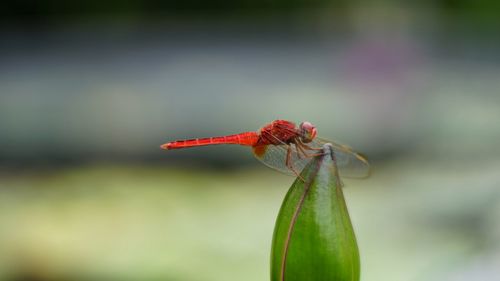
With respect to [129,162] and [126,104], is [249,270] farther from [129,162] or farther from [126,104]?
[126,104]

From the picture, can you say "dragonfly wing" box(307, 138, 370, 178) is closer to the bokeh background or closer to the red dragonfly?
the red dragonfly

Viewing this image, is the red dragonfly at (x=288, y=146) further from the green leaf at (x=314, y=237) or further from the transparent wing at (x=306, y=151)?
the green leaf at (x=314, y=237)

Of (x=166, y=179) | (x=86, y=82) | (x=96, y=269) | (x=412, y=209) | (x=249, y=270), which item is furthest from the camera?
(x=86, y=82)

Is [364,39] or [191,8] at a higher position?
[191,8]

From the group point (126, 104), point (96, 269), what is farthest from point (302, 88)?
point (96, 269)

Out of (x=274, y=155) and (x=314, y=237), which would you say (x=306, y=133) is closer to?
(x=274, y=155)

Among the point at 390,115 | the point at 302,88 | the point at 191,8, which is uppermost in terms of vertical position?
the point at 191,8
